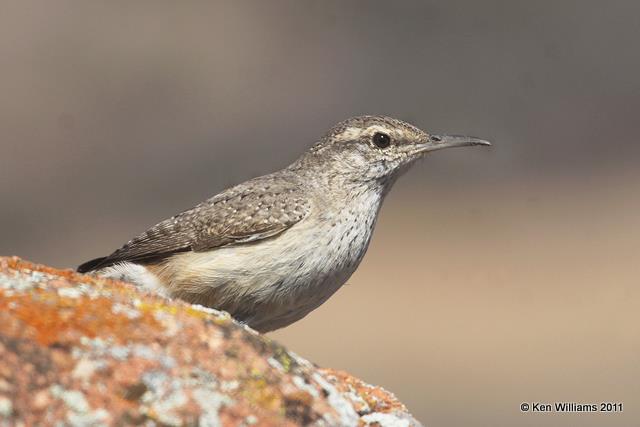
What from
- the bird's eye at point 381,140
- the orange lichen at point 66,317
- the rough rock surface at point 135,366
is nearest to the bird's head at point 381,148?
the bird's eye at point 381,140

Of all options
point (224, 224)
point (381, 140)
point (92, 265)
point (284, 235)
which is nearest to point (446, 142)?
point (381, 140)

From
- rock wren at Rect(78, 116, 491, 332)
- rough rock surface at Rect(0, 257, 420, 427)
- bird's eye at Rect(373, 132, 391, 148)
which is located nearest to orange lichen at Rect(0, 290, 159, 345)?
rough rock surface at Rect(0, 257, 420, 427)

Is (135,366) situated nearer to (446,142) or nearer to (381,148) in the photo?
(381,148)

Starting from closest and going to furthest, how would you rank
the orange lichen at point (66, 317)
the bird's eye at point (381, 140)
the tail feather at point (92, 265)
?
the orange lichen at point (66, 317) < the tail feather at point (92, 265) < the bird's eye at point (381, 140)

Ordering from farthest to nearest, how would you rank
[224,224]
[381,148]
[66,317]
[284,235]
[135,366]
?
[381,148] < [224,224] < [284,235] < [66,317] < [135,366]

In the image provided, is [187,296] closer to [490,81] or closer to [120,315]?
[120,315]

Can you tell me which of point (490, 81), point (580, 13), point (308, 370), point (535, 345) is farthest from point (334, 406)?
point (580, 13)

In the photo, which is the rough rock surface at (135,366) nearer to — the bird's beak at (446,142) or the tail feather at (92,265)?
the tail feather at (92,265)
